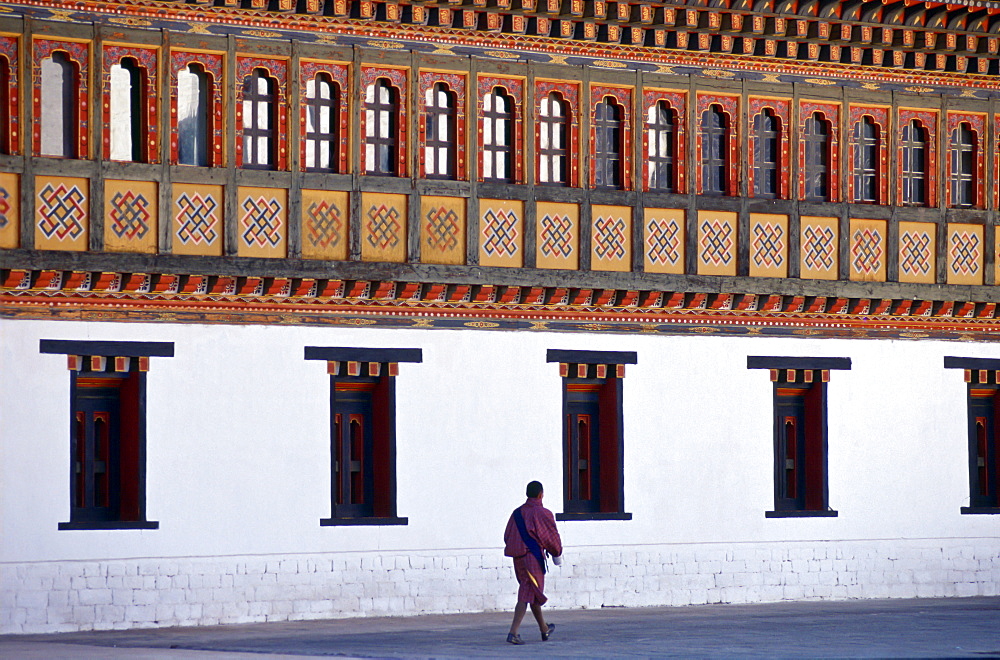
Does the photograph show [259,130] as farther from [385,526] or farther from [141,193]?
[385,526]

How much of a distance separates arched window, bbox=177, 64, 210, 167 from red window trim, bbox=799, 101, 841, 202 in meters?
7.71

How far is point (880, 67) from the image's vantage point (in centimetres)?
2306

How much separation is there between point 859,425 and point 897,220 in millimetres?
2713

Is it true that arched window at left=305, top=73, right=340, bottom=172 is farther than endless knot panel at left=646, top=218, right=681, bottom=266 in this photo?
No

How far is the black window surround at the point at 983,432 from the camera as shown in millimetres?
23703

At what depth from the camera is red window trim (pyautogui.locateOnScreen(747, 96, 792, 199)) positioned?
22.4 metres

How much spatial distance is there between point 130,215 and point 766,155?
8.25 metres

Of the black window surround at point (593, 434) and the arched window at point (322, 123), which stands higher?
the arched window at point (322, 123)

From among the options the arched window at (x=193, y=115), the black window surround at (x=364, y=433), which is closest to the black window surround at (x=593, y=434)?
the black window surround at (x=364, y=433)

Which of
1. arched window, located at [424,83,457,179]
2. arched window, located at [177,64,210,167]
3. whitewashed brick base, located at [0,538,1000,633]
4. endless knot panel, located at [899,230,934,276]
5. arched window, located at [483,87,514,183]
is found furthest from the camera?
endless knot panel, located at [899,230,934,276]

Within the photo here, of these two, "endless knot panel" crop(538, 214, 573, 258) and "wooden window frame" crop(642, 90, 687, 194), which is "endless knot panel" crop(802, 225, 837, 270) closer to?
"wooden window frame" crop(642, 90, 687, 194)

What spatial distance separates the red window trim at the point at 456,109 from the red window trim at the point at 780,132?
3893 mm

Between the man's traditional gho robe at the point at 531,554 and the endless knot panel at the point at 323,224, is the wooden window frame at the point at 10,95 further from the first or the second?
the man's traditional gho robe at the point at 531,554

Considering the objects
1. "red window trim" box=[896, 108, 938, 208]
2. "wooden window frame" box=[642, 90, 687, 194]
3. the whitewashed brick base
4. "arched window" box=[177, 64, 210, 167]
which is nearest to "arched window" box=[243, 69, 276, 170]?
"arched window" box=[177, 64, 210, 167]
